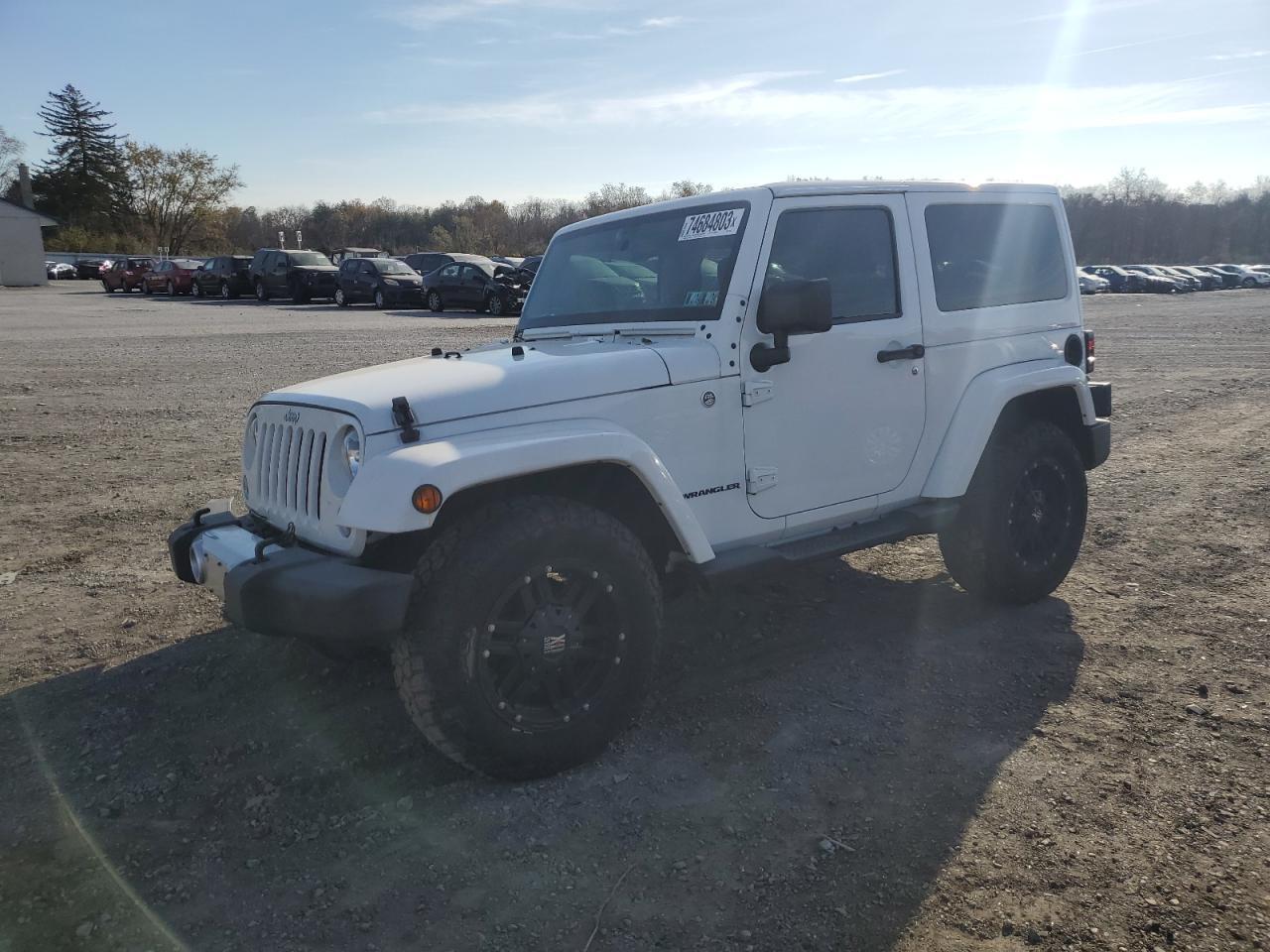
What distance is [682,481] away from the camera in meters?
3.73

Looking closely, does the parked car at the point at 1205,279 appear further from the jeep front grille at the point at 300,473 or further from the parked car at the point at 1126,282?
the jeep front grille at the point at 300,473

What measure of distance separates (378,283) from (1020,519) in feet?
90.4

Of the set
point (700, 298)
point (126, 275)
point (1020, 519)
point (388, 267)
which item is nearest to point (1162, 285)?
point (388, 267)

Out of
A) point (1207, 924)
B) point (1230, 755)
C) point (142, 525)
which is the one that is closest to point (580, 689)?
point (1207, 924)

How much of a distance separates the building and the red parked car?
15.8 m

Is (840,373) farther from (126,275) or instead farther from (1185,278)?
(1185,278)

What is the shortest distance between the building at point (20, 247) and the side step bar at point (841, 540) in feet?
191

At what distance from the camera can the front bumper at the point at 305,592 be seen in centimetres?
298

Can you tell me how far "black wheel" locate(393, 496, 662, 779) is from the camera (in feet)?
10.3

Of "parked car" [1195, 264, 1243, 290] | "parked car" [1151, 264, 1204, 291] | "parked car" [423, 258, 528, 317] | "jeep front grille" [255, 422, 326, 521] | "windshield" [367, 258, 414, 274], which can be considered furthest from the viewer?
"parked car" [1195, 264, 1243, 290]

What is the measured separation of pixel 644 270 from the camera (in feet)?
14.1

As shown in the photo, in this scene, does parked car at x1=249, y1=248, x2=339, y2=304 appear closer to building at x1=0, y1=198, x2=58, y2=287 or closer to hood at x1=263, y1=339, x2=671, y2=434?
building at x1=0, y1=198, x2=58, y2=287

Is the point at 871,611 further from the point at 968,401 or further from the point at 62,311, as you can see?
the point at 62,311

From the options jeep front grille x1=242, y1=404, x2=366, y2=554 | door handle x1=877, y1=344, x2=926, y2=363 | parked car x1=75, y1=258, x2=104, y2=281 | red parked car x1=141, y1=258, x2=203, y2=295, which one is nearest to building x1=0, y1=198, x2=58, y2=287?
parked car x1=75, y1=258, x2=104, y2=281
